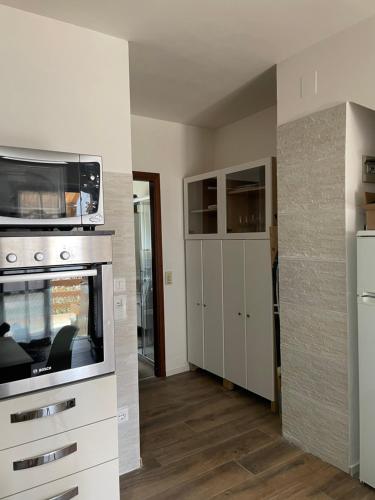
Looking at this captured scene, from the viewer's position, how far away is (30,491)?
1418mm

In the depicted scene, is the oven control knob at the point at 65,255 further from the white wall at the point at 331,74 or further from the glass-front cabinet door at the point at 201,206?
the glass-front cabinet door at the point at 201,206

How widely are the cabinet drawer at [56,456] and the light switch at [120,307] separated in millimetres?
769

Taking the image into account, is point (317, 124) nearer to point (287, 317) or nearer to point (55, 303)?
point (287, 317)

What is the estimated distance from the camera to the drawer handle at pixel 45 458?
1.39m

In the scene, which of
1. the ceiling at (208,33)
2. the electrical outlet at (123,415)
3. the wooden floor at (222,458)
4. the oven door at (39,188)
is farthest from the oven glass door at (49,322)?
the ceiling at (208,33)

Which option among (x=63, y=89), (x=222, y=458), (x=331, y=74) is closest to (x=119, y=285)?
(x=63, y=89)

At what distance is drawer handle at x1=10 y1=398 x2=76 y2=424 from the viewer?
1381 mm

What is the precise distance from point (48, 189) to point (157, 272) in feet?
7.64

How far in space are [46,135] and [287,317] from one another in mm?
1912

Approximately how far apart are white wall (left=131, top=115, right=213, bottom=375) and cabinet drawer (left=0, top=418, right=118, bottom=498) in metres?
2.31

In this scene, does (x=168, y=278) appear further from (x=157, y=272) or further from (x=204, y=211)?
(x=204, y=211)

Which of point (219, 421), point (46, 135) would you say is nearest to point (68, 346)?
point (46, 135)

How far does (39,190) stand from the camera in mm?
1505

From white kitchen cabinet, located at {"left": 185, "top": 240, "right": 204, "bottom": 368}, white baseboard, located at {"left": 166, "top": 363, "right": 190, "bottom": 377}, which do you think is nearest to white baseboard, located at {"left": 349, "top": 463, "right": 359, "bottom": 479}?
white kitchen cabinet, located at {"left": 185, "top": 240, "right": 204, "bottom": 368}
